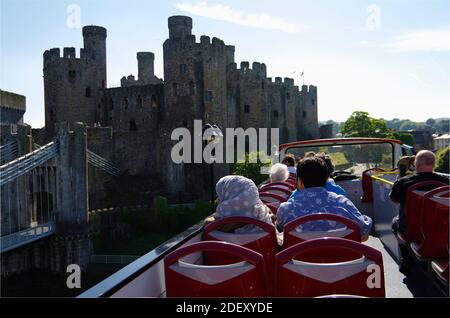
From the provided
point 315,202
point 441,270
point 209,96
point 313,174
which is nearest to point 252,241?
point 315,202

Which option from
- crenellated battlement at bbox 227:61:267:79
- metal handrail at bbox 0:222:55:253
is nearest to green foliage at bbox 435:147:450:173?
crenellated battlement at bbox 227:61:267:79

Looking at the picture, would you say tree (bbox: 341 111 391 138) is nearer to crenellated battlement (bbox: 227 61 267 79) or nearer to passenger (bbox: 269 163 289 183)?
crenellated battlement (bbox: 227 61 267 79)

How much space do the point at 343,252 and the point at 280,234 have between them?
1.25 m

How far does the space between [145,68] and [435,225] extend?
167 ft

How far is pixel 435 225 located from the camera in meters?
4.45

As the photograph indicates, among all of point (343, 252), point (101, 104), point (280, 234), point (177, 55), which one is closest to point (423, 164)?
point (280, 234)

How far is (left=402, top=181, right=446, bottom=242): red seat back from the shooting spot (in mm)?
4875

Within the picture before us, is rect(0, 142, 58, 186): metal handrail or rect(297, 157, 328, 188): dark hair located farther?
rect(0, 142, 58, 186): metal handrail

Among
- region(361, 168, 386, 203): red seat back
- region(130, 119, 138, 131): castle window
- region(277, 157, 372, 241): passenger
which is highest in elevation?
region(130, 119, 138, 131): castle window

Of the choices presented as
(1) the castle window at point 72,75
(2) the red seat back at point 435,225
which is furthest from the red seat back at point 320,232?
(1) the castle window at point 72,75

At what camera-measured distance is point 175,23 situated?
130 ft

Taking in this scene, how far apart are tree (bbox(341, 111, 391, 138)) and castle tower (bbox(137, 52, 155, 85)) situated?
88.6ft

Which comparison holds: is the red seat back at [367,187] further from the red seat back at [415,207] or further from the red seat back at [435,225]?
the red seat back at [435,225]

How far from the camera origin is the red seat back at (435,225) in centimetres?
431
